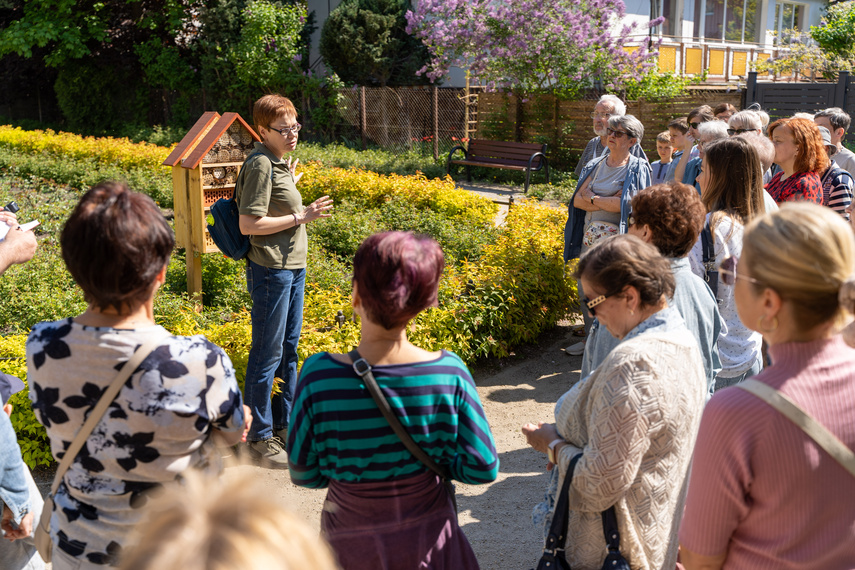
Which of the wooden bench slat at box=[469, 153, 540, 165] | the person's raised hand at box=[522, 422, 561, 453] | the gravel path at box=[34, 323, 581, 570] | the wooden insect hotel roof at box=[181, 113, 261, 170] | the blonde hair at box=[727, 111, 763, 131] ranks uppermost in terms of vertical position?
the blonde hair at box=[727, 111, 763, 131]

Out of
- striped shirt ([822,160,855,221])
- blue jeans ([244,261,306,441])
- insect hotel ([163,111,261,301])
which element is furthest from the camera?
insect hotel ([163,111,261,301])

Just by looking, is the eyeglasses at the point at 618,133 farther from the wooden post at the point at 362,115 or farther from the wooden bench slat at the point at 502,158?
the wooden post at the point at 362,115

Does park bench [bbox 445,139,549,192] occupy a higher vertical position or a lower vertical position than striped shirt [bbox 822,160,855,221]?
lower

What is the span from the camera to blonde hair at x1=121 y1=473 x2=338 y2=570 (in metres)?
0.92

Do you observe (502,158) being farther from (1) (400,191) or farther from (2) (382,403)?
(2) (382,403)

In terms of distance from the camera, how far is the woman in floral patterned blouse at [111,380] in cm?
194

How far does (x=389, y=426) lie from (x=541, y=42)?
14.9 m

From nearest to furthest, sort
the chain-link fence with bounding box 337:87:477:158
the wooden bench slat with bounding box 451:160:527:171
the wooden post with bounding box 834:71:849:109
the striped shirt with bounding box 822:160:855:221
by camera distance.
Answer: the striped shirt with bounding box 822:160:855:221
the wooden post with bounding box 834:71:849:109
the wooden bench slat with bounding box 451:160:527:171
the chain-link fence with bounding box 337:87:477:158

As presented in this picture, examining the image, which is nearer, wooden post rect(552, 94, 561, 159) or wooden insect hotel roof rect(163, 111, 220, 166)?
wooden insect hotel roof rect(163, 111, 220, 166)

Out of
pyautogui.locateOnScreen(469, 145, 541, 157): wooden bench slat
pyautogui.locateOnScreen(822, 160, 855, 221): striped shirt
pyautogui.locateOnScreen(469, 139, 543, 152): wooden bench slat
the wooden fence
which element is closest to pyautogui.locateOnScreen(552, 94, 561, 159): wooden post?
the wooden fence

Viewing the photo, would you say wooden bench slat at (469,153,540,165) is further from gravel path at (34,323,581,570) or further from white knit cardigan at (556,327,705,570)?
white knit cardigan at (556,327,705,570)

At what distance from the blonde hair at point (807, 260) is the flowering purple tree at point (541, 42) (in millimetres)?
14683

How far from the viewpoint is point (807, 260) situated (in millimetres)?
1668

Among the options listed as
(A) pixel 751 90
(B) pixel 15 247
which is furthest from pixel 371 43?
(B) pixel 15 247
